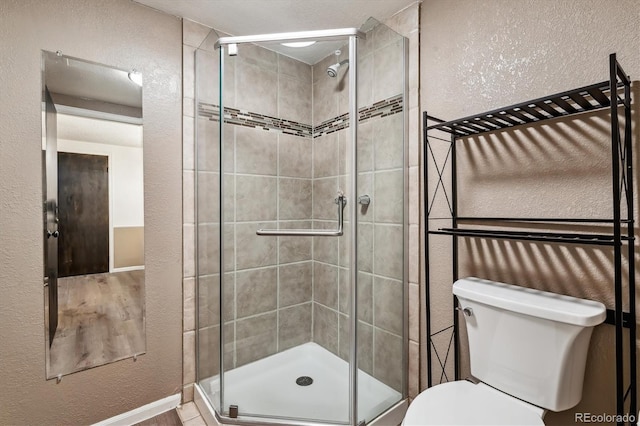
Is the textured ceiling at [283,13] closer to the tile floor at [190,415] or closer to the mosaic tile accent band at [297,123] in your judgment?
the mosaic tile accent band at [297,123]

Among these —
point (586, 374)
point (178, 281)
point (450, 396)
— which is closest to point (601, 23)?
point (586, 374)

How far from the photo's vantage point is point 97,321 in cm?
150

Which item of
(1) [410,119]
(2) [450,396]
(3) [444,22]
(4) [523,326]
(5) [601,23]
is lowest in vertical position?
(2) [450,396]

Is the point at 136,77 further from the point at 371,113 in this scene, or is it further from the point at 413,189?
the point at 413,189

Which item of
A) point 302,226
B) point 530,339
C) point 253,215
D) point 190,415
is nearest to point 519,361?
point 530,339

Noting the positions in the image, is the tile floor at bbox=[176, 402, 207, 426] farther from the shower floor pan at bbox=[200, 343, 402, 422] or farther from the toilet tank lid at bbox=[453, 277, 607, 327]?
the toilet tank lid at bbox=[453, 277, 607, 327]

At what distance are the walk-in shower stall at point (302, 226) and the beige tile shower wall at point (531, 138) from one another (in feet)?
0.71

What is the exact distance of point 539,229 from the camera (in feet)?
3.91

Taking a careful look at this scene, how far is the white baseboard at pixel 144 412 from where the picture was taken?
1535mm

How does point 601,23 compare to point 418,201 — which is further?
point 418,201

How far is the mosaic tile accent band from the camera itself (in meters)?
1.50

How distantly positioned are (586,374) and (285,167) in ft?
5.18

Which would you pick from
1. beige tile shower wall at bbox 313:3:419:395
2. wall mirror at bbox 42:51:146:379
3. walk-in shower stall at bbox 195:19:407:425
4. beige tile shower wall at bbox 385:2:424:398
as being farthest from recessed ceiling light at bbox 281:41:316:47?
wall mirror at bbox 42:51:146:379

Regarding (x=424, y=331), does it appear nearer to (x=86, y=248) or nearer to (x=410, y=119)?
(x=410, y=119)
